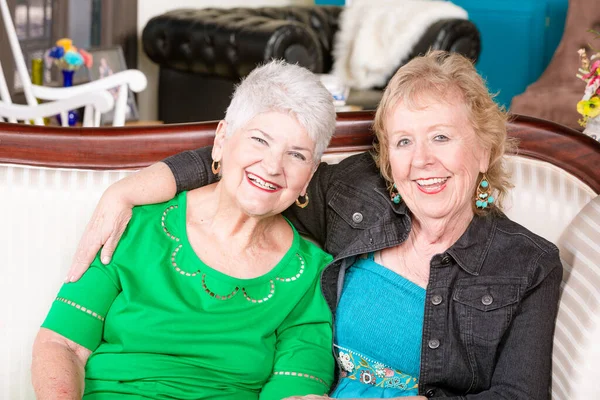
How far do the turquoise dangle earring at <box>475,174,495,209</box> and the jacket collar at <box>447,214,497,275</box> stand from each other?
4 cm

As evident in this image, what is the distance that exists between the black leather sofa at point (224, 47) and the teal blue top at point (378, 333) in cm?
317

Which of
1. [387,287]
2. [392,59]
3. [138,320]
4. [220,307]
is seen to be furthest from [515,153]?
[392,59]

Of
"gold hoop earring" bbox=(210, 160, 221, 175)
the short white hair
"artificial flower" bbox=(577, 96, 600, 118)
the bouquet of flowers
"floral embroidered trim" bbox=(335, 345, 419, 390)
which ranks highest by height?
the short white hair

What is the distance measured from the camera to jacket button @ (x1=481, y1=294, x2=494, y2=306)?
5.76 feet

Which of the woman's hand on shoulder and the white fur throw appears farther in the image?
the white fur throw

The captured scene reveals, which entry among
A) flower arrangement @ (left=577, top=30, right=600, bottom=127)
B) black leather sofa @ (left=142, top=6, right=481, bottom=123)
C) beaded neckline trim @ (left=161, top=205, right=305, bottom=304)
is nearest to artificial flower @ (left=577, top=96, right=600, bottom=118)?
flower arrangement @ (left=577, top=30, right=600, bottom=127)

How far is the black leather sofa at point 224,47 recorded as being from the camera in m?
4.97

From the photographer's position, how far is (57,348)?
1.68 metres

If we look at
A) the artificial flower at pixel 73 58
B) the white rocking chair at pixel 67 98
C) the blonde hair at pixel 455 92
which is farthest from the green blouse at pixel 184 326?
the artificial flower at pixel 73 58

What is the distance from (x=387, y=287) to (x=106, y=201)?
0.62m

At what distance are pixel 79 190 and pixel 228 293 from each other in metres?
0.45

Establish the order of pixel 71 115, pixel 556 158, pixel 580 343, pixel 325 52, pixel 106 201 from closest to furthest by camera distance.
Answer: pixel 580 343
pixel 106 201
pixel 556 158
pixel 71 115
pixel 325 52

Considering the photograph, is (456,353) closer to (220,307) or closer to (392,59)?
(220,307)

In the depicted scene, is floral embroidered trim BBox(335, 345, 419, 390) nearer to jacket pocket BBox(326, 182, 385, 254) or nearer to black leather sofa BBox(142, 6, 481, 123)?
jacket pocket BBox(326, 182, 385, 254)
